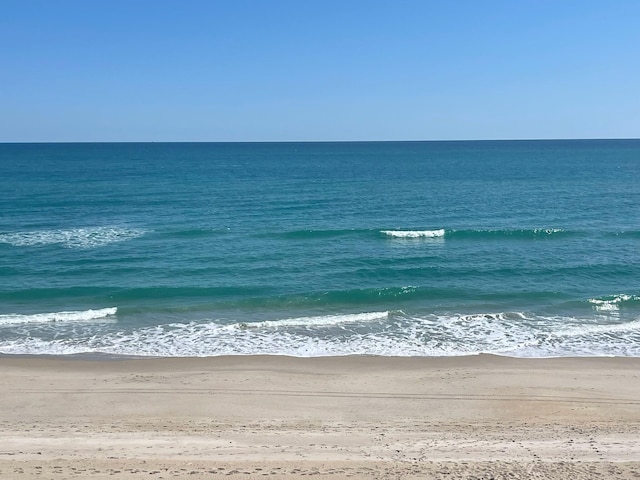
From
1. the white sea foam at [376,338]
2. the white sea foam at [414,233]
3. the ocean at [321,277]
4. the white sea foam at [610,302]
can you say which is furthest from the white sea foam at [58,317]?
the white sea foam at [610,302]

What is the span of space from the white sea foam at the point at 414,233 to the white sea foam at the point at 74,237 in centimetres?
1695

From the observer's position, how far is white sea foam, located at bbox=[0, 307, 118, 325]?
2616 cm

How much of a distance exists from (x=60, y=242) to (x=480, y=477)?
33.9m

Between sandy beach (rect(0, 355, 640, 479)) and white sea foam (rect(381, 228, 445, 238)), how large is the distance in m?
19.4

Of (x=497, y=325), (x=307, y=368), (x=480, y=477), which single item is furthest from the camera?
(x=497, y=325)

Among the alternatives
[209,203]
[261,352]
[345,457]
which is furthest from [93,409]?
[209,203]

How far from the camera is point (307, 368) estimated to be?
21.4 meters

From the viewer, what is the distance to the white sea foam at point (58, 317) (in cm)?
→ 2616

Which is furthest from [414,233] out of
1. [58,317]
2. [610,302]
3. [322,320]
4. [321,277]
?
[58,317]

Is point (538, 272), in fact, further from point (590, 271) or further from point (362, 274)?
point (362, 274)

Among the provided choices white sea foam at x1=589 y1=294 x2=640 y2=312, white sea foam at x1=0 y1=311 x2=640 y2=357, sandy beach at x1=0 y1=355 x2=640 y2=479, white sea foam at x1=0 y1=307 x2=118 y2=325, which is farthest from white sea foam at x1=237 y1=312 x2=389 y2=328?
white sea foam at x1=589 y1=294 x2=640 y2=312

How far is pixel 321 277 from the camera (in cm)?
3188

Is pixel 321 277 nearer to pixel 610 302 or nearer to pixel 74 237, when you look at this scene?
pixel 610 302

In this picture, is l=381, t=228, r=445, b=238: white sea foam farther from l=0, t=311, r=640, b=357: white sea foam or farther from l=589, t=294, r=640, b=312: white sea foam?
l=0, t=311, r=640, b=357: white sea foam
